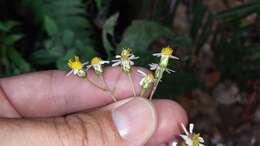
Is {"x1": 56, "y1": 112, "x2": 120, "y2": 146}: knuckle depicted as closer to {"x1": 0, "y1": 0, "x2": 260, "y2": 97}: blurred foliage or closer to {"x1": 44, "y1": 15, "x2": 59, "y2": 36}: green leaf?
{"x1": 0, "y1": 0, "x2": 260, "y2": 97}: blurred foliage

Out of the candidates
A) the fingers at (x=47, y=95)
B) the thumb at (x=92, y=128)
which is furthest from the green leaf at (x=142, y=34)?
the thumb at (x=92, y=128)

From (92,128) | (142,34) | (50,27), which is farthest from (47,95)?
(142,34)

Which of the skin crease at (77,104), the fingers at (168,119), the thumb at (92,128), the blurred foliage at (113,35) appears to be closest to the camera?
the thumb at (92,128)

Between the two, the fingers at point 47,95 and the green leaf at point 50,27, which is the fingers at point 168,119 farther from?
the green leaf at point 50,27

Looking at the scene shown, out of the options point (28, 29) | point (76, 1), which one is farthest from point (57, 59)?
point (28, 29)

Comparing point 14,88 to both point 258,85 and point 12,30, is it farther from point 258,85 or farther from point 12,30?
point 258,85

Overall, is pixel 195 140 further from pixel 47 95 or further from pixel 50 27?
pixel 50 27

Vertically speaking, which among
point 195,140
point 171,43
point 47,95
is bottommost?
point 195,140

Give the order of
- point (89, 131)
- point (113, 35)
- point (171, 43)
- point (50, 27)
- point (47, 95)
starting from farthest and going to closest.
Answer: point (113, 35) → point (171, 43) → point (50, 27) → point (47, 95) → point (89, 131)

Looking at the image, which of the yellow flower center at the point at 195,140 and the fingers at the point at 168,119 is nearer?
the yellow flower center at the point at 195,140
